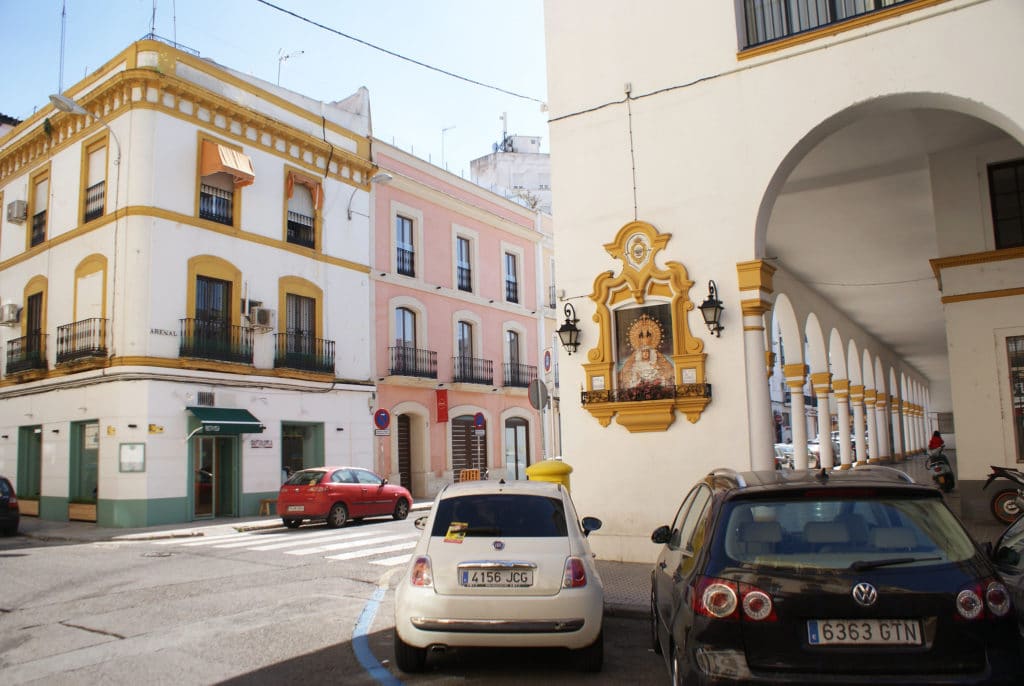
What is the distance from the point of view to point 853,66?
9.35 meters

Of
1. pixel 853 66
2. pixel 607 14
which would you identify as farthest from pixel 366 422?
pixel 853 66

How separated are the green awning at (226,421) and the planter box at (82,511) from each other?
3.48m

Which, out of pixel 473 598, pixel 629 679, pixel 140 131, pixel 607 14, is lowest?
pixel 629 679

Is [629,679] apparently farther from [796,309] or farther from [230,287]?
[230,287]

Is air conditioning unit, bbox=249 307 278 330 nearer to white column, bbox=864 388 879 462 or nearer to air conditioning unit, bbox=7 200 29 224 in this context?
air conditioning unit, bbox=7 200 29 224

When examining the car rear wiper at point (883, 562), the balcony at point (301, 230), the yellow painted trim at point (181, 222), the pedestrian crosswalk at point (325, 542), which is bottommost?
the pedestrian crosswalk at point (325, 542)

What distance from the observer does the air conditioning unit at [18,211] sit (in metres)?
24.0

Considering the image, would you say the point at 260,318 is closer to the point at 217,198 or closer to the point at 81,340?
the point at 217,198

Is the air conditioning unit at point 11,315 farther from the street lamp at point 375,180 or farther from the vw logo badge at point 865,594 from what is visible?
the vw logo badge at point 865,594

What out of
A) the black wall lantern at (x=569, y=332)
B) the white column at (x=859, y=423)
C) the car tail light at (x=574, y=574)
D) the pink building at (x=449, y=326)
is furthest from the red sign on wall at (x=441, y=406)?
the car tail light at (x=574, y=574)

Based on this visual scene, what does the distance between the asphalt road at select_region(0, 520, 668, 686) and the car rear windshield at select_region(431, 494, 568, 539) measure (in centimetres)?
102

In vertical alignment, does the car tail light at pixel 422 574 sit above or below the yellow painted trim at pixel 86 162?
below

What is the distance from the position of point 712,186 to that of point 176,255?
15382 millimetres

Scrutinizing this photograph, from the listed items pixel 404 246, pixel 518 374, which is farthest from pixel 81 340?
pixel 518 374
